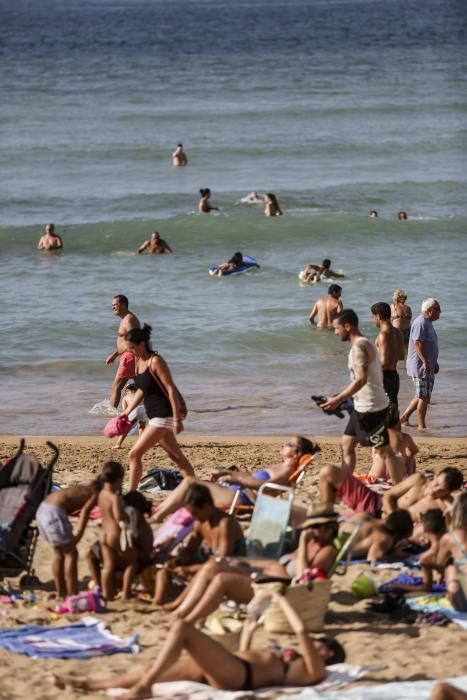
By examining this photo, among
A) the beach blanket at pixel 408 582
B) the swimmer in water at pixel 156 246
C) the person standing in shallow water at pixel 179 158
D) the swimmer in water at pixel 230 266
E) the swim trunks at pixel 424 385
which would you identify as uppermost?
the person standing in shallow water at pixel 179 158

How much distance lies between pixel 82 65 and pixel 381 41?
68.8 feet

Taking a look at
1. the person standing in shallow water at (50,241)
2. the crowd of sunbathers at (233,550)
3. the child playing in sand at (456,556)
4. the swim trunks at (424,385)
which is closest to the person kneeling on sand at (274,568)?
the crowd of sunbathers at (233,550)

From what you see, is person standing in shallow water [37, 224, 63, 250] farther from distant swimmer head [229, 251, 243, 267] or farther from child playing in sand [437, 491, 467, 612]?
child playing in sand [437, 491, 467, 612]

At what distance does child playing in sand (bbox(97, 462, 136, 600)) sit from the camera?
7672 millimetres

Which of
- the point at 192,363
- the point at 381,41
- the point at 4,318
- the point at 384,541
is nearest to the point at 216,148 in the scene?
the point at 4,318

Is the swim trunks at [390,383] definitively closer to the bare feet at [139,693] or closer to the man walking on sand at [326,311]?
the bare feet at [139,693]

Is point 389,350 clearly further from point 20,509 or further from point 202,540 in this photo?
point 20,509

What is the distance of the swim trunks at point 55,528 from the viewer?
7727 mm

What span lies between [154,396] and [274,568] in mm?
2138

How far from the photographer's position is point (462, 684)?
6508mm

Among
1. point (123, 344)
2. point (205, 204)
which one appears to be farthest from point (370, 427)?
point (205, 204)

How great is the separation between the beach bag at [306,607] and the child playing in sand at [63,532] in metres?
1.18

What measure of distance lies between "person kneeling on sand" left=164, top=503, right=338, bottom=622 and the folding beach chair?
0.10 metres

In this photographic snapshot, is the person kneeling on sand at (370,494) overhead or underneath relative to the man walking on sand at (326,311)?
underneath
